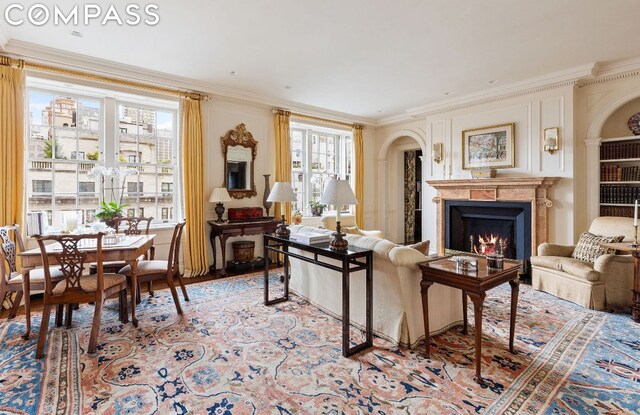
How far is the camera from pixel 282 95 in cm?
559

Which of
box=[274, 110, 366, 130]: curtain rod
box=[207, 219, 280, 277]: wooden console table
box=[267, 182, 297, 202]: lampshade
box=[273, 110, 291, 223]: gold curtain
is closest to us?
box=[267, 182, 297, 202]: lampshade

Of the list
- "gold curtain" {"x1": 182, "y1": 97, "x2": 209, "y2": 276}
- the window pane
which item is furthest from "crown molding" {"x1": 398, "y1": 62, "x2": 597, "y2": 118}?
the window pane

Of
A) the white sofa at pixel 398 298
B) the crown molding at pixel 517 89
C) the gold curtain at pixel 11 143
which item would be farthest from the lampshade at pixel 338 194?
the crown molding at pixel 517 89

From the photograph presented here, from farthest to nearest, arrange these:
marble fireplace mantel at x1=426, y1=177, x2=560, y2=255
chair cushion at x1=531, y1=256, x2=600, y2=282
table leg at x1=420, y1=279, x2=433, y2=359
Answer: marble fireplace mantel at x1=426, y1=177, x2=560, y2=255 < chair cushion at x1=531, y1=256, x2=600, y2=282 < table leg at x1=420, y1=279, x2=433, y2=359

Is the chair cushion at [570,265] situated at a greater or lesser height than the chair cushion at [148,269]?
lesser

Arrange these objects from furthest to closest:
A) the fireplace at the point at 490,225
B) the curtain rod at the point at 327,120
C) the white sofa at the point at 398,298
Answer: the curtain rod at the point at 327,120
the fireplace at the point at 490,225
the white sofa at the point at 398,298

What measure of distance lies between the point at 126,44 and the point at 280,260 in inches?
151

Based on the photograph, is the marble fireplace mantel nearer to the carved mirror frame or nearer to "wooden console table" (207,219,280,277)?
"wooden console table" (207,219,280,277)

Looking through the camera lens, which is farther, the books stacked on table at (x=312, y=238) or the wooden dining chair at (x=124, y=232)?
the wooden dining chair at (x=124, y=232)

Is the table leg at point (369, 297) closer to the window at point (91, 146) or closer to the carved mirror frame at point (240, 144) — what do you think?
the carved mirror frame at point (240, 144)

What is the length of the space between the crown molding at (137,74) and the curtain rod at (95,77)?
6 centimetres

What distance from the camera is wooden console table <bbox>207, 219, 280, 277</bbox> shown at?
4.86 m

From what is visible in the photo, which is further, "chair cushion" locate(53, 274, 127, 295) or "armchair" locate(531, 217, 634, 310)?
"armchair" locate(531, 217, 634, 310)

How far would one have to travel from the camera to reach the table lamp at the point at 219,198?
199 inches
